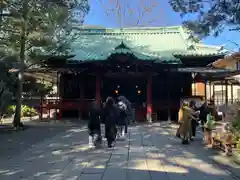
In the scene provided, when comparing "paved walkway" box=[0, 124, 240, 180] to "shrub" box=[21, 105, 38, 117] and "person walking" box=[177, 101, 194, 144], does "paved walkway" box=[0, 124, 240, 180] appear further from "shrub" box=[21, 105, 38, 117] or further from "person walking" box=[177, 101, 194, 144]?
"shrub" box=[21, 105, 38, 117]

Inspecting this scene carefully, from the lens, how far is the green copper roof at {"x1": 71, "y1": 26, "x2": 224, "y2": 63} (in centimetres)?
1866

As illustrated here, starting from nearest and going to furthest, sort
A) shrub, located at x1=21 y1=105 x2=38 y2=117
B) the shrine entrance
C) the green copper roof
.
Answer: the green copper roof < the shrine entrance < shrub, located at x1=21 y1=105 x2=38 y2=117

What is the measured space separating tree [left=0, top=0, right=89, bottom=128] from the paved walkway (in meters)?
5.75

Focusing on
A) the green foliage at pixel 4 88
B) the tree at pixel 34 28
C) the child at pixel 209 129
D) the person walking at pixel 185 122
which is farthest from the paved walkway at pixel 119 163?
the tree at pixel 34 28

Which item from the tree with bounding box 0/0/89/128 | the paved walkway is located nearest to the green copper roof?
the tree with bounding box 0/0/89/128

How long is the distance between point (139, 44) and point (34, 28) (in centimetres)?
934

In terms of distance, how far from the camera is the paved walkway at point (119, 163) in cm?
704

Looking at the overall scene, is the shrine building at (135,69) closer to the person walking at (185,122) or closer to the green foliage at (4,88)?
the green foliage at (4,88)

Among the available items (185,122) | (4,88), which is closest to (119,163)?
(185,122)

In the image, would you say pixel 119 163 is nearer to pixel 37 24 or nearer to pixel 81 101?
pixel 37 24

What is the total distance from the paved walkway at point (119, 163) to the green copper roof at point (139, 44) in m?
7.93

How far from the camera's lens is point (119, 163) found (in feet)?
26.9

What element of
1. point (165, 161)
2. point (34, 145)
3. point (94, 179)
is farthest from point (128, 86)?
point (94, 179)

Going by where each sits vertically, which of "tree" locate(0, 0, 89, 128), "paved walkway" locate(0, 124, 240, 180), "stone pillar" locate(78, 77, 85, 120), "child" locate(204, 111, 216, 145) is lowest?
→ "paved walkway" locate(0, 124, 240, 180)
